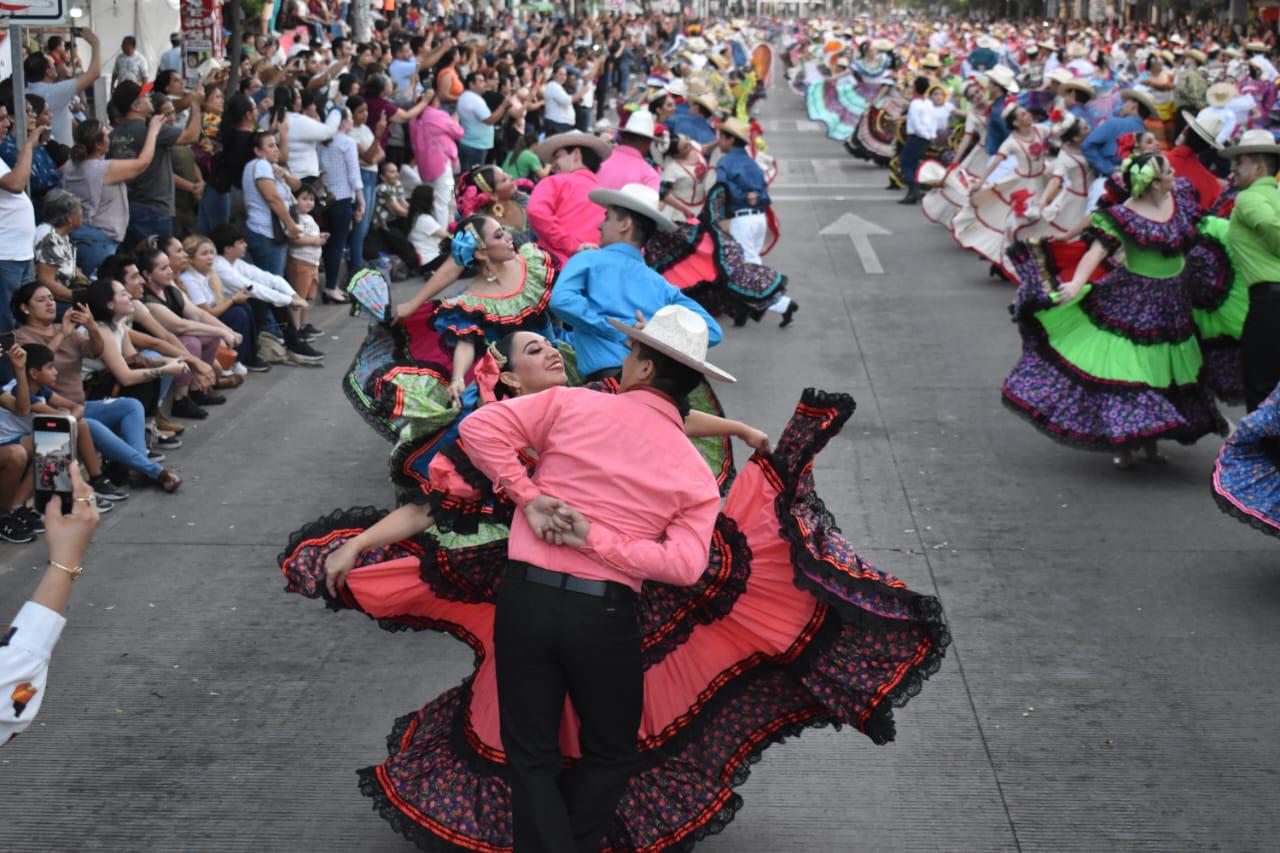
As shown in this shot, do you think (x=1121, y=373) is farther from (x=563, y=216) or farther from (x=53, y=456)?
(x=53, y=456)

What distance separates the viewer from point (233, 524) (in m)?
8.45

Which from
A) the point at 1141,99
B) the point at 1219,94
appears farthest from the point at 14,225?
the point at 1219,94

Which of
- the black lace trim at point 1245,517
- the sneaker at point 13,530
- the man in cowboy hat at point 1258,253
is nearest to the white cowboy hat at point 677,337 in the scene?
the black lace trim at point 1245,517

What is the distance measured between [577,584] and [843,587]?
796 millimetres

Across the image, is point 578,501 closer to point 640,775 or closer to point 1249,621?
point 640,775

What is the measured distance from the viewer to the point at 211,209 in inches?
532

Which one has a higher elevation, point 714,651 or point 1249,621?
point 714,651

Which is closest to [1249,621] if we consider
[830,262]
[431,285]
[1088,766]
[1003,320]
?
[1088,766]

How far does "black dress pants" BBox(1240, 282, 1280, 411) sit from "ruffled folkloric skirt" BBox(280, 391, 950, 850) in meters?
4.61

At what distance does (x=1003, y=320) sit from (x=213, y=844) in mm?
10152

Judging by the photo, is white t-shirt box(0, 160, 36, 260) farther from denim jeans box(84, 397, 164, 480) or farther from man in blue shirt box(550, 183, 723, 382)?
man in blue shirt box(550, 183, 723, 382)

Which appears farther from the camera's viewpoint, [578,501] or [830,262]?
[830,262]

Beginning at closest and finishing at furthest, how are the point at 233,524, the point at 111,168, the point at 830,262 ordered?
the point at 233,524 → the point at 111,168 → the point at 830,262

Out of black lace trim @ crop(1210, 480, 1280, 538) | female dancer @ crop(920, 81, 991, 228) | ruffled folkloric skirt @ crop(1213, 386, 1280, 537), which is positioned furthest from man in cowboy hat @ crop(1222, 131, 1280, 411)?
female dancer @ crop(920, 81, 991, 228)
